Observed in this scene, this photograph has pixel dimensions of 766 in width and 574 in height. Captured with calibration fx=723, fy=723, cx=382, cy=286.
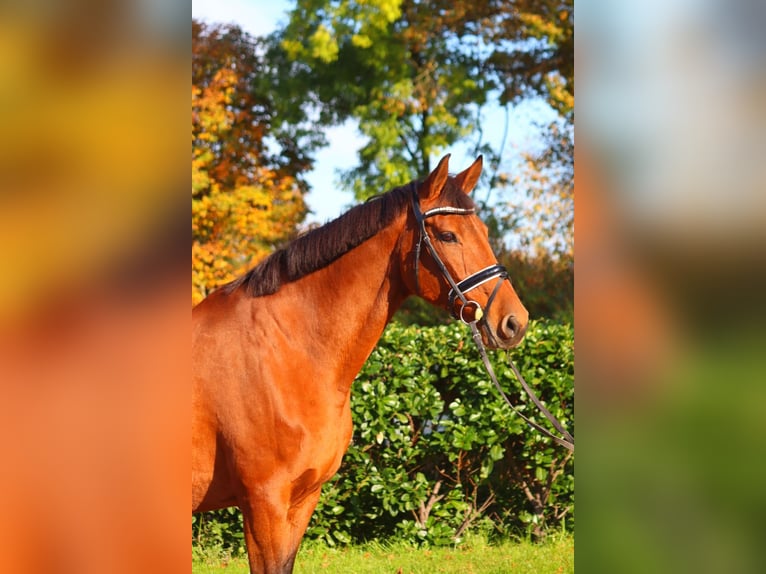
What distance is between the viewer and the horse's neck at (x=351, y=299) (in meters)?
3.05

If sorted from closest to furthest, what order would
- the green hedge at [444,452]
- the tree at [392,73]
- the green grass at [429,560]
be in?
the green grass at [429,560] → the green hedge at [444,452] → the tree at [392,73]

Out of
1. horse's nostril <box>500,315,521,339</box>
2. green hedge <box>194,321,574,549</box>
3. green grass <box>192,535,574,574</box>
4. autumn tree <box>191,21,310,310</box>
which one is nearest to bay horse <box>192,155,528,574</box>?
horse's nostril <box>500,315,521,339</box>

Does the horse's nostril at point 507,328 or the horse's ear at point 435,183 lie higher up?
the horse's ear at point 435,183

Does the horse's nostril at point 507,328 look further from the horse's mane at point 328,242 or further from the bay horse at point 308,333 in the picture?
the horse's mane at point 328,242

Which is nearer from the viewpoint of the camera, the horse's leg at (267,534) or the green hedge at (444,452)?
the horse's leg at (267,534)

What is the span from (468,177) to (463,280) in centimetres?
56

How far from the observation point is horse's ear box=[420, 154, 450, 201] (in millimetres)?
3090

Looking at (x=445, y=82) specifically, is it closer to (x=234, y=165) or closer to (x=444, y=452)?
(x=234, y=165)

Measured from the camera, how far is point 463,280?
306 centimetres

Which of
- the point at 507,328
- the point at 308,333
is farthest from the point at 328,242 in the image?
the point at 507,328

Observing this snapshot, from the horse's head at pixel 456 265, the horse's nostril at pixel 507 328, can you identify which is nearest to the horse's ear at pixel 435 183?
the horse's head at pixel 456 265

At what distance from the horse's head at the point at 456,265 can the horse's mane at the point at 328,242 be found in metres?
0.06

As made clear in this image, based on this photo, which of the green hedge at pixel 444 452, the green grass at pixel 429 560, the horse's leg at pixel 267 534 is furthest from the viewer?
the green hedge at pixel 444 452
